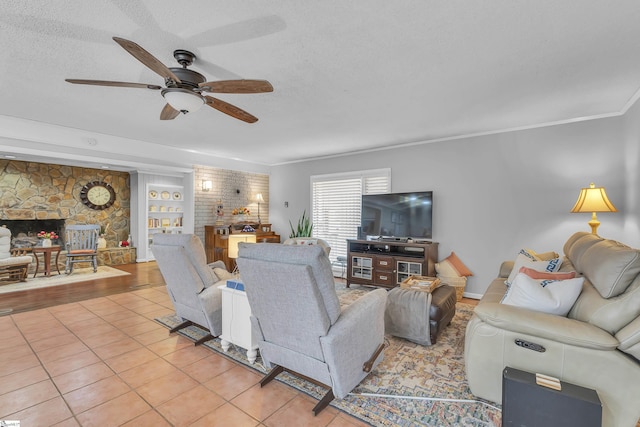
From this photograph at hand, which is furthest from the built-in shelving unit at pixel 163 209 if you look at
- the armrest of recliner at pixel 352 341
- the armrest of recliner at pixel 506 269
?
the armrest of recliner at pixel 506 269

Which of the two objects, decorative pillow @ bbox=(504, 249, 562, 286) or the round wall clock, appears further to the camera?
the round wall clock

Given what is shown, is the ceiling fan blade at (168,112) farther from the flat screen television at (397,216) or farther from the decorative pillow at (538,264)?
the decorative pillow at (538,264)

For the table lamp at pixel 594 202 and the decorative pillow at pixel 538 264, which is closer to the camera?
the decorative pillow at pixel 538 264

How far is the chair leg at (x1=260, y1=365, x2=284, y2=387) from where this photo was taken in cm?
214

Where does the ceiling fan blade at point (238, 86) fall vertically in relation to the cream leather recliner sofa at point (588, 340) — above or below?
above

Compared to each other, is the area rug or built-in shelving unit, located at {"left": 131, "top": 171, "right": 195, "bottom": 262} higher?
built-in shelving unit, located at {"left": 131, "top": 171, "right": 195, "bottom": 262}

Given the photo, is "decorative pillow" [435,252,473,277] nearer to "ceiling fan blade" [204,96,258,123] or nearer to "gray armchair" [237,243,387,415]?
"gray armchair" [237,243,387,415]

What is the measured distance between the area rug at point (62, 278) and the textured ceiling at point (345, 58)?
2.94 m

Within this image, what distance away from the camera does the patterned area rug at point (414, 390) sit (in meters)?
1.80

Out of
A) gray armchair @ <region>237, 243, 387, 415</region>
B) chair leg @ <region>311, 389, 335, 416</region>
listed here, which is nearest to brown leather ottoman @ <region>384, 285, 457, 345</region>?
gray armchair @ <region>237, 243, 387, 415</region>

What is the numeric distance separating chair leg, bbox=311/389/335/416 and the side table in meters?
0.81

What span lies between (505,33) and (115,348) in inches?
163

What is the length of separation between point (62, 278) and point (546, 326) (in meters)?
7.34

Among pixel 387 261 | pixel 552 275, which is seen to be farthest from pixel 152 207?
pixel 552 275
